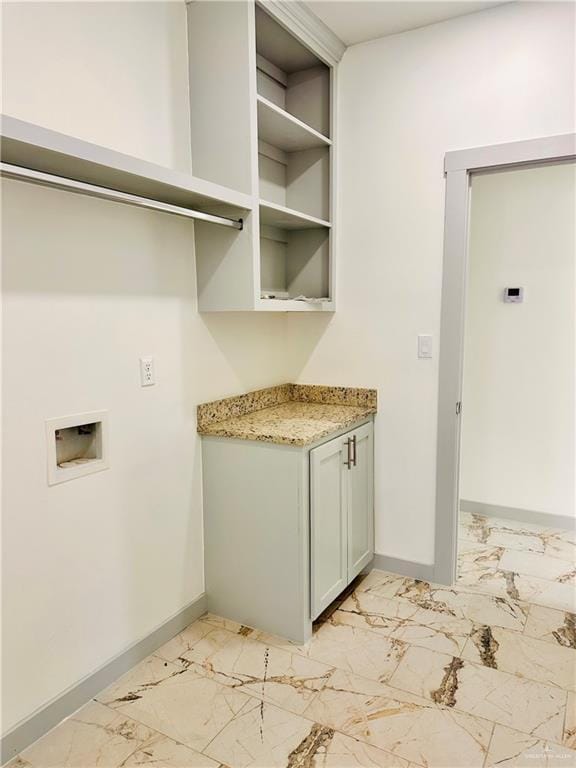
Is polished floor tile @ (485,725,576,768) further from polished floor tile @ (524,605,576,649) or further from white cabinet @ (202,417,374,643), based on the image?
white cabinet @ (202,417,374,643)

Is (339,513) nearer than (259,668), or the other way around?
(259,668)

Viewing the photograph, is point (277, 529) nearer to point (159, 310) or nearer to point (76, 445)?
point (76, 445)

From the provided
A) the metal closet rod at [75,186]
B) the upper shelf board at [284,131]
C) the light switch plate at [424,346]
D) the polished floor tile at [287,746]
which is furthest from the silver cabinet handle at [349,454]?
the upper shelf board at [284,131]

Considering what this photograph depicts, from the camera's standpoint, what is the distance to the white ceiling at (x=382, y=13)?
233 cm

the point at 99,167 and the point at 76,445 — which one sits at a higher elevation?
the point at 99,167

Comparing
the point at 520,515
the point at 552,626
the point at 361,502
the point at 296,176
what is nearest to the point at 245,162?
the point at 296,176

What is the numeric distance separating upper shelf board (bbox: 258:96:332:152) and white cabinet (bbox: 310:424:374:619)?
1.45 m

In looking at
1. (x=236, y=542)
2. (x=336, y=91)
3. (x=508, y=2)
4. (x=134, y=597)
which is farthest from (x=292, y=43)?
(x=134, y=597)

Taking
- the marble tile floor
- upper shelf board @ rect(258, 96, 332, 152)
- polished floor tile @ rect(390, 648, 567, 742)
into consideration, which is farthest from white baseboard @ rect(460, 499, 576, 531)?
upper shelf board @ rect(258, 96, 332, 152)

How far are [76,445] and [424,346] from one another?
66.5 inches

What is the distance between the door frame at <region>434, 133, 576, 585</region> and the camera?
2.41m

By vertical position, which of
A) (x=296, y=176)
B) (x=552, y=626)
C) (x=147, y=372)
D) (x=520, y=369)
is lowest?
(x=552, y=626)

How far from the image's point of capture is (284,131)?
2564mm

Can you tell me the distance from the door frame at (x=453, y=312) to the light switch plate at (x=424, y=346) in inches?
2.5
